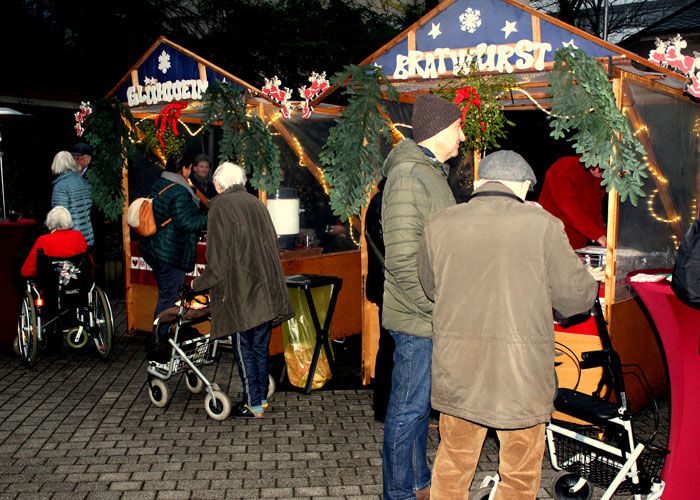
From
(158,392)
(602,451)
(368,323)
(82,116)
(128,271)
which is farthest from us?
(128,271)

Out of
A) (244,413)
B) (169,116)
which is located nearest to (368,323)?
(244,413)

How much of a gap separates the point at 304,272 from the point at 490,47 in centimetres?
303

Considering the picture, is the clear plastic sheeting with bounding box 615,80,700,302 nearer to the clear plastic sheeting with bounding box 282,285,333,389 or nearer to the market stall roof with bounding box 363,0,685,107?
the market stall roof with bounding box 363,0,685,107

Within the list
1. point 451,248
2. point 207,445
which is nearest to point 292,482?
point 207,445

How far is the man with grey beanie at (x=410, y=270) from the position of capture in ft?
11.3

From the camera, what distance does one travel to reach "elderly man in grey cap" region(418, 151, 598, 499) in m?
2.84

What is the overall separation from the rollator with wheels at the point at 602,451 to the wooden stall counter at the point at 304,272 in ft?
11.7

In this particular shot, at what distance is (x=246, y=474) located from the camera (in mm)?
4516

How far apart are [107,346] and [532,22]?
4.83 m

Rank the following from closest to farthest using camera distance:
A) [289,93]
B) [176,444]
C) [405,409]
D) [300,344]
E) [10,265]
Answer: [405,409] → [176,444] → [300,344] → [289,93] → [10,265]

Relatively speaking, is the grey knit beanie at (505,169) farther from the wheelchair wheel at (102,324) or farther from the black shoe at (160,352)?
the wheelchair wheel at (102,324)

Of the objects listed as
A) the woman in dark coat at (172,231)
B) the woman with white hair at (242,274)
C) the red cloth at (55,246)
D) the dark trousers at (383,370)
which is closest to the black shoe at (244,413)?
the woman with white hair at (242,274)

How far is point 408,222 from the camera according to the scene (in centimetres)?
342

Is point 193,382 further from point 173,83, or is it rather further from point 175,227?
point 173,83
